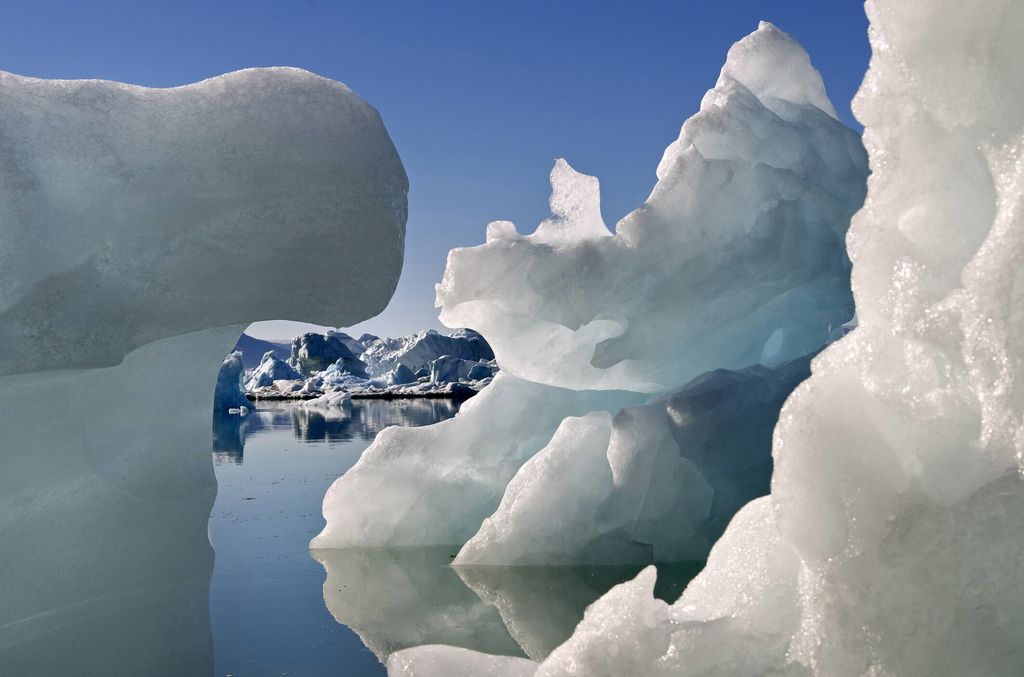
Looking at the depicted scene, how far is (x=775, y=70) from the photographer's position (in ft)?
18.4

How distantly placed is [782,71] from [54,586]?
4410 millimetres

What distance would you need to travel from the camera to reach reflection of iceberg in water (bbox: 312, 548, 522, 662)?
3395 mm

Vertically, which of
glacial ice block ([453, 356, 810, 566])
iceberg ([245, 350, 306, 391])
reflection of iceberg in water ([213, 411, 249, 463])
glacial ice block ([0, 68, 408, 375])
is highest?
iceberg ([245, 350, 306, 391])

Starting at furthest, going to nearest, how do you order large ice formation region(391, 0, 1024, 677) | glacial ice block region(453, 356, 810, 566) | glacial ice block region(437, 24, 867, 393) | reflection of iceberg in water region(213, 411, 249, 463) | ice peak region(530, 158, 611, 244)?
reflection of iceberg in water region(213, 411, 249, 463), ice peak region(530, 158, 611, 244), glacial ice block region(437, 24, 867, 393), glacial ice block region(453, 356, 810, 566), large ice formation region(391, 0, 1024, 677)

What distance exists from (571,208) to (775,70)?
1.36 m

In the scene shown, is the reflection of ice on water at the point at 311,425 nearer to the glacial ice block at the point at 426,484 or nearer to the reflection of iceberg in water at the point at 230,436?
the reflection of iceberg in water at the point at 230,436

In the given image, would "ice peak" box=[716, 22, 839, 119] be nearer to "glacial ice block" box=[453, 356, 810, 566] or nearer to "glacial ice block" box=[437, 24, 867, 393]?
"glacial ice block" box=[437, 24, 867, 393]

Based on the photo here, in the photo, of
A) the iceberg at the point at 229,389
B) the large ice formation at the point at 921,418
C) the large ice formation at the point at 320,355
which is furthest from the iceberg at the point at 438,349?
the large ice formation at the point at 921,418

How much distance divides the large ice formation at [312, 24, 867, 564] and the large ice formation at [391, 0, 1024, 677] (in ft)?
9.08

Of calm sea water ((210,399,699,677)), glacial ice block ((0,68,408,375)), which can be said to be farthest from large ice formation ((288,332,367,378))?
glacial ice block ((0,68,408,375))

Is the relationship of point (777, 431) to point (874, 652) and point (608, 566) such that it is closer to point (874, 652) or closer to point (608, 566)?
point (874, 652)

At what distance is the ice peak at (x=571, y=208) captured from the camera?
550 centimetres

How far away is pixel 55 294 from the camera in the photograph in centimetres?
312

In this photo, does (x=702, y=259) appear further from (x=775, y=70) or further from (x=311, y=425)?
(x=311, y=425)
